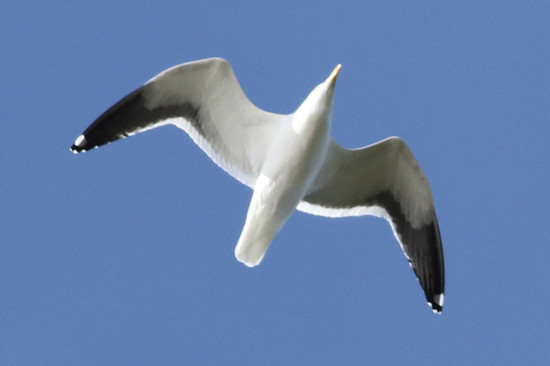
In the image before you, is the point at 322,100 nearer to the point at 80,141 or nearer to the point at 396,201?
the point at 396,201

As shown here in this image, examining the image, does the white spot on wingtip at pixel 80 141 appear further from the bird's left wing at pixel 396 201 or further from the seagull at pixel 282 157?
the bird's left wing at pixel 396 201

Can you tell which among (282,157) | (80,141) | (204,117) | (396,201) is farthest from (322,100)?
(80,141)

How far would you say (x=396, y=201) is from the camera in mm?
8250

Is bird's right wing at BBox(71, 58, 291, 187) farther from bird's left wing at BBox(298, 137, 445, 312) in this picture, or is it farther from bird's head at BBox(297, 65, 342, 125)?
bird's left wing at BBox(298, 137, 445, 312)

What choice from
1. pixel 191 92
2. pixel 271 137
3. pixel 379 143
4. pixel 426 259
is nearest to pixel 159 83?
pixel 191 92

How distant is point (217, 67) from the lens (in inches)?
307

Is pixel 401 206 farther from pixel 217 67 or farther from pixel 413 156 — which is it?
pixel 217 67

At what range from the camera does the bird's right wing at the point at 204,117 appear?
778cm

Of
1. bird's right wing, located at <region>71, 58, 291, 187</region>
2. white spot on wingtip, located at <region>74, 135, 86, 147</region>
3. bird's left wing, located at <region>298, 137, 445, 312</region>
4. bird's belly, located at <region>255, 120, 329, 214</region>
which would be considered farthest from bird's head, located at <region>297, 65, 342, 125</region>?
white spot on wingtip, located at <region>74, 135, 86, 147</region>

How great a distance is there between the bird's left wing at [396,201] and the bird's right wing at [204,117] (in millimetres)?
556

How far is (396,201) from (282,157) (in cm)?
111

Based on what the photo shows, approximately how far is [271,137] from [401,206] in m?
1.16

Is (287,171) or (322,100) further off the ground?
(322,100)

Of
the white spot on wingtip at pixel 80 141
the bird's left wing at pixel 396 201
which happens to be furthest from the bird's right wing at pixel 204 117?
the bird's left wing at pixel 396 201
